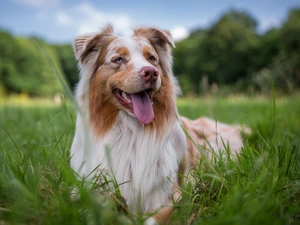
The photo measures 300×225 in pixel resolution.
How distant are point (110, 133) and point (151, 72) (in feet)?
2.40

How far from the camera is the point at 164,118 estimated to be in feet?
9.63

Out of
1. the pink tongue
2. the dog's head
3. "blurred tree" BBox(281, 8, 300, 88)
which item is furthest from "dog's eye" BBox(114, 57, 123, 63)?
"blurred tree" BBox(281, 8, 300, 88)

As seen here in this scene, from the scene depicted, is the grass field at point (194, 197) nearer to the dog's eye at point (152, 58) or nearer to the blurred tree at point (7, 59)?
the dog's eye at point (152, 58)

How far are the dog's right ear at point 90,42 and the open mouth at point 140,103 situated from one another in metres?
0.61

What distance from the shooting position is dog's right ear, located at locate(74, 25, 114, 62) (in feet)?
10.1

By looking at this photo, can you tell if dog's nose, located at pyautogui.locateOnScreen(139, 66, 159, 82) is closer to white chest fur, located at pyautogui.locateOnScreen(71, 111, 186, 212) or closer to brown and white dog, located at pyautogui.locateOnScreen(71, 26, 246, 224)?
brown and white dog, located at pyautogui.locateOnScreen(71, 26, 246, 224)

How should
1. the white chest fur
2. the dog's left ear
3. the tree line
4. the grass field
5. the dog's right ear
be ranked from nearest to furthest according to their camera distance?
the grass field, the white chest fur, the dog's right ear, the dog's left ear, the tree line

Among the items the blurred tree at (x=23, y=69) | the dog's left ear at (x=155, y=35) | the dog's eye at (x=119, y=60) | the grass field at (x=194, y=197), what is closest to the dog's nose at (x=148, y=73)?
the dog's eye at (x=119, y=60)

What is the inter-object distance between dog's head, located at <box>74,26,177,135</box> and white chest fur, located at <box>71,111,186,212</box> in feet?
0.53

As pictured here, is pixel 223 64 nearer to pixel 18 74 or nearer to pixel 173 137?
pixel 18 74

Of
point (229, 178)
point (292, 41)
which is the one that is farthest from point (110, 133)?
point (292, 41)

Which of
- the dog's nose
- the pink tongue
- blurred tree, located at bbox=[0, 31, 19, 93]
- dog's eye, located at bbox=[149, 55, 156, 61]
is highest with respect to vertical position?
blurred tree, located at bbox=[0, 31, 19, 93]

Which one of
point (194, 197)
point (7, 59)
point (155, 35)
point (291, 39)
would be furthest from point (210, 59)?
point (194, 197)

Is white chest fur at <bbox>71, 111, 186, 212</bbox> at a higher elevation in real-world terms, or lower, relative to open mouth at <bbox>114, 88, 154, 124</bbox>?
lower
